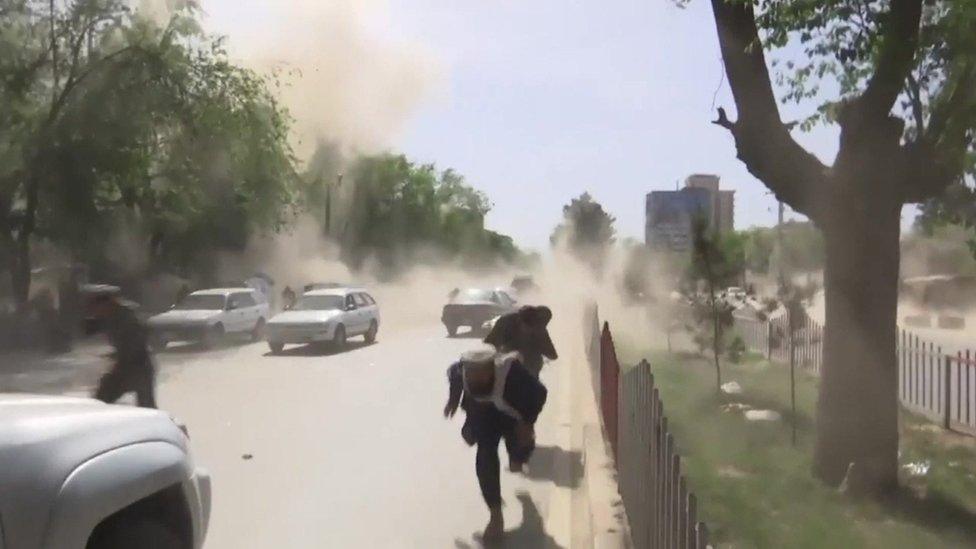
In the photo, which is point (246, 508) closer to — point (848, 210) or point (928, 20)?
point (848, 210)

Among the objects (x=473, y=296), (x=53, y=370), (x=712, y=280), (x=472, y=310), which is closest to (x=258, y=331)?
(x=472, y=310)

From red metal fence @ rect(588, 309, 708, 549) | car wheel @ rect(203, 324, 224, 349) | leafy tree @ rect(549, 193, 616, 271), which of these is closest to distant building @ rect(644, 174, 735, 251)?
red metal fence @ rect(588, 309, 708, 549)

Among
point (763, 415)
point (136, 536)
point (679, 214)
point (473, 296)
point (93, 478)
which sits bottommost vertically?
point (763, 415)

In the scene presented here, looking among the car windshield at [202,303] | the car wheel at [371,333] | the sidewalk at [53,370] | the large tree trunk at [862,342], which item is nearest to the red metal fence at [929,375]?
the large tree trunk at [862,342]

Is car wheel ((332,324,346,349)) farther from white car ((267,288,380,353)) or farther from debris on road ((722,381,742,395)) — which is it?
debris on road ((722,381,742,395))

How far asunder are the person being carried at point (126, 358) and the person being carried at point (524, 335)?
2.77 m

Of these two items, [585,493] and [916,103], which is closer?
[585,493]

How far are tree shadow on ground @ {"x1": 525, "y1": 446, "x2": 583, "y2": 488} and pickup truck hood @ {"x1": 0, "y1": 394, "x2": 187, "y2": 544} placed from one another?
226 inches

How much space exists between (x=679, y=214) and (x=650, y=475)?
11.4 m

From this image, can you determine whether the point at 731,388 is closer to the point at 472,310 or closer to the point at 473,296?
the point at 472,310

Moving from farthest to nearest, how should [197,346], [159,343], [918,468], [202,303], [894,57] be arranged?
[202,303] → [197,346] → [159,343] → [918,468] → [894,57]

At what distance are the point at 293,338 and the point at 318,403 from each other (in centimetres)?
956

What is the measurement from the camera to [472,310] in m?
30.6

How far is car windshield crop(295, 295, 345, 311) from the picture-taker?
26.2m
